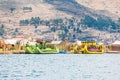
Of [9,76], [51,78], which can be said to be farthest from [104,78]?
[9,76]

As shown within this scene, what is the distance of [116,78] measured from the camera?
Answer: 267ft

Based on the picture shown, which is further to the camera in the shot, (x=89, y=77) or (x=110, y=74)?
(x=110, y=74)

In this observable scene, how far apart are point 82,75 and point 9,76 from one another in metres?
10.9

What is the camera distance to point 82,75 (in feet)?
290

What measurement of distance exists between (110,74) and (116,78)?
769cm

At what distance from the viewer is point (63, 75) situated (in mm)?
87188

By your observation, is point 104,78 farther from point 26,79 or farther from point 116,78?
point 26,79

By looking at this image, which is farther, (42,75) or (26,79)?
(42,75)

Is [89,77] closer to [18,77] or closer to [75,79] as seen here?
[75,79]

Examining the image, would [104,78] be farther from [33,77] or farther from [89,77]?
[33,77]

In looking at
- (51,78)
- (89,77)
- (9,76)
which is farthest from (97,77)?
(9,76)

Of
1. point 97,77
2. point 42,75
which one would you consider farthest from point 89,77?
point 42,75

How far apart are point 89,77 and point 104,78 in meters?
2.92

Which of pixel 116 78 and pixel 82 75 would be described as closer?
pixel 116 78
